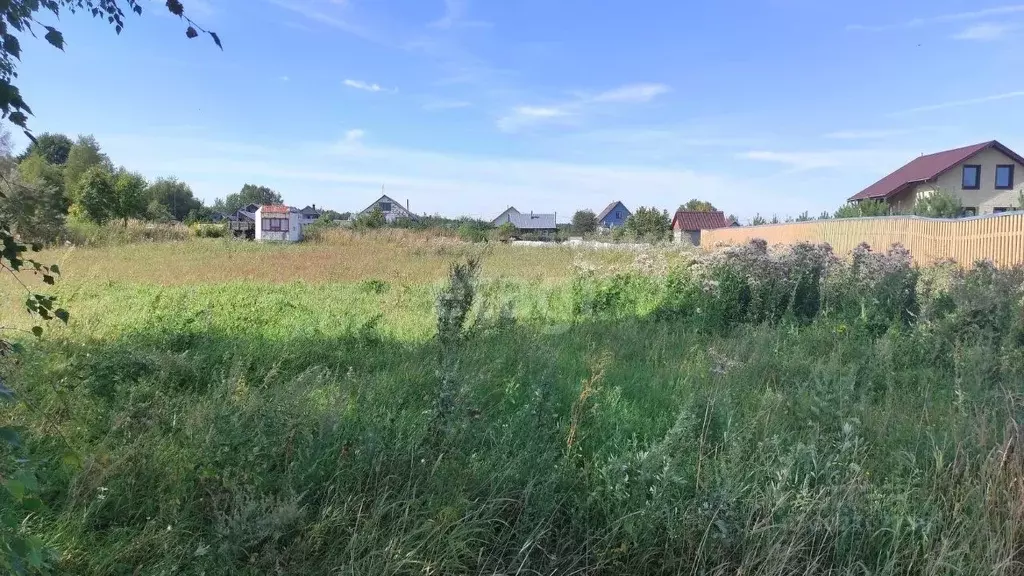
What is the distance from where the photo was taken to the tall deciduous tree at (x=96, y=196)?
3419cm

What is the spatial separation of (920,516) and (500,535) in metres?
1.96

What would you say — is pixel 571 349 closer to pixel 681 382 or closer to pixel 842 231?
pixel 681 382

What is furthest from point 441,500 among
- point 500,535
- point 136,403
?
point 136,403

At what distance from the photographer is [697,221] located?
47.9 m

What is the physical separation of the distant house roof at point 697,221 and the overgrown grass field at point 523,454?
42.8 m

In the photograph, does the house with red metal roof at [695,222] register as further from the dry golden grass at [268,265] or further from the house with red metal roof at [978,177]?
the dry golden grass at [268,265]

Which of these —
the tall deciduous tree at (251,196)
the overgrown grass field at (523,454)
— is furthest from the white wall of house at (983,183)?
the tall deciduous tree at (251,196)

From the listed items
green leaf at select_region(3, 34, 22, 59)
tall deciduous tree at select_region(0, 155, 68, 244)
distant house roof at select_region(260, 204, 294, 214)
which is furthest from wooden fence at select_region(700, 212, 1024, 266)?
distant house roof at select_region(260, 204, 294, 214)

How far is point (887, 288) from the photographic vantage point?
6.90 meters

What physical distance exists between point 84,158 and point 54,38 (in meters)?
56.6

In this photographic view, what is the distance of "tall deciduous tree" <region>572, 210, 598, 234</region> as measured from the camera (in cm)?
6791

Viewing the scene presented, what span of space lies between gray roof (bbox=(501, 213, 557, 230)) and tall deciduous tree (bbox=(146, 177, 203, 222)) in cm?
3957

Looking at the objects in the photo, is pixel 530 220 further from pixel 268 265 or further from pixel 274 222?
pixel 268 265

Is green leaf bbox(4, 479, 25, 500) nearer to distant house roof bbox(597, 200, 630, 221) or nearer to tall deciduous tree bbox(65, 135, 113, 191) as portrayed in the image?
tall deciduous tree bbox(65, 135, 113, 191)
